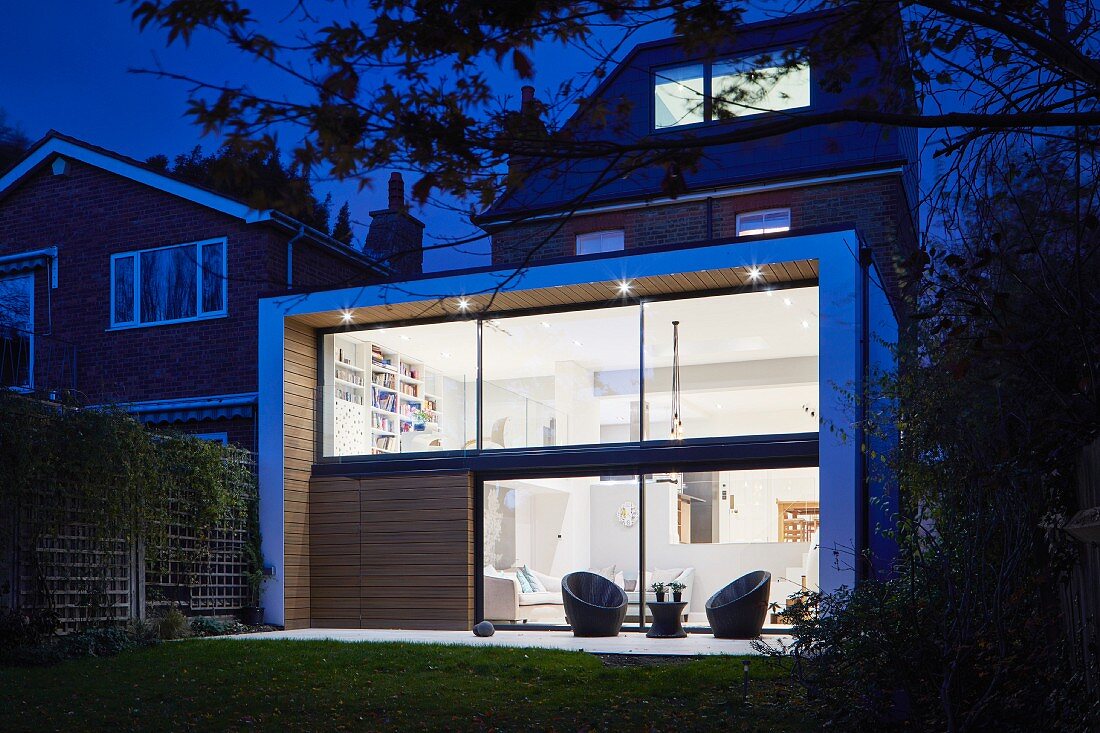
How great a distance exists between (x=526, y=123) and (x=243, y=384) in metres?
11.9

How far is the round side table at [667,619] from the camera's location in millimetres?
12805

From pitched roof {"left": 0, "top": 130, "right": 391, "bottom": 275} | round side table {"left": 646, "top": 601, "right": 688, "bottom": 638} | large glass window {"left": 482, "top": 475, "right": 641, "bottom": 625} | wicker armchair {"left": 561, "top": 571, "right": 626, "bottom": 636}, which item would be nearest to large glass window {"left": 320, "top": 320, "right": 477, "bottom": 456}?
large glass window {"left": 482, "top": 475, "right": 641, "bottom": 625}

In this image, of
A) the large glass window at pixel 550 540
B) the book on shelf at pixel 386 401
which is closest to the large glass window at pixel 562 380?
the large glass window at pixel 550 540

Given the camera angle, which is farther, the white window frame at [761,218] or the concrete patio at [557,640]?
the white window frame at [761,218]

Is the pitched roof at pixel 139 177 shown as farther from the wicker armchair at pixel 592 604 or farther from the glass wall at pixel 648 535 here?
the wicker armchair at pixel 592 604

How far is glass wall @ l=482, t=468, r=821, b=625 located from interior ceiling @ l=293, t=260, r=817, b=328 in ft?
7.47

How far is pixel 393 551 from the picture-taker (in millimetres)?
14359

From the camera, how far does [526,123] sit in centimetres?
488

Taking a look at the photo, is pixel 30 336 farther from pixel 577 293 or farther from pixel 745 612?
pixel 745 612

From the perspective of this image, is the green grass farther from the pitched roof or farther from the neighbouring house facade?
the pitched roof

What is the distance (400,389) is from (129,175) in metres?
6.06

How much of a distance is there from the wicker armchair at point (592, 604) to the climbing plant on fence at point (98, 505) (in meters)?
4.42

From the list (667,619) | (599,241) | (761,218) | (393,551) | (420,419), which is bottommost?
(667,619)

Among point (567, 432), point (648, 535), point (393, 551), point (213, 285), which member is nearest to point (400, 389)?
point (393, 551)
